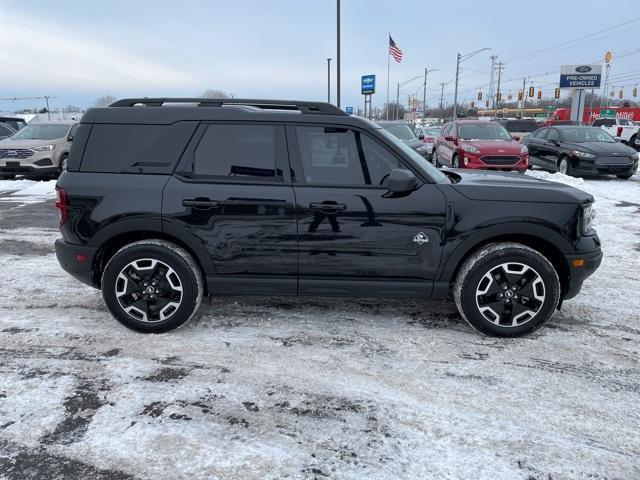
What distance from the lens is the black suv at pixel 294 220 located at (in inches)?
151

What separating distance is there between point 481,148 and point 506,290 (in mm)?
10248

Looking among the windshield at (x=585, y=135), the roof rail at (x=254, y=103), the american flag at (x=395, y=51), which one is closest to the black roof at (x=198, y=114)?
the roof rail at (x=254, y=103)

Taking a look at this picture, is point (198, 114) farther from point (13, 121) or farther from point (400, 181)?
point (13, 121)

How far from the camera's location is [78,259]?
159 inches

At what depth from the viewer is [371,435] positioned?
274 cm

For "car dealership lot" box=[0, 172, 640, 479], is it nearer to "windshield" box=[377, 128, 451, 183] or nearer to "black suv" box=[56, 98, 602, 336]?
"black suv" box=[56, 98, 602, 336]

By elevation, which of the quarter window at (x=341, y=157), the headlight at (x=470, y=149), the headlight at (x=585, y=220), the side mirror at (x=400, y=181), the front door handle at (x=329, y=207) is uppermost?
the quarter window at (x=341, y=157)

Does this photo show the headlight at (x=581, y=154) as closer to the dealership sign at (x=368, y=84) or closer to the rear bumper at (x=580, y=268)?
the rear bumper at (x=580, y=268)

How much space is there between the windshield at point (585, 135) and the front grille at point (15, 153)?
16.0 m

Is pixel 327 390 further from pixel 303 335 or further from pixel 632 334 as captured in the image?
pixel 632 334

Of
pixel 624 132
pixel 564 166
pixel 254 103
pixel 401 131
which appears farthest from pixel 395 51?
pixel 254 103

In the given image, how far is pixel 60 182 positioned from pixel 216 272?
1488mm

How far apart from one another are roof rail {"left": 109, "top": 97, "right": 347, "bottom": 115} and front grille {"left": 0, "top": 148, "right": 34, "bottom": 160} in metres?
11.5

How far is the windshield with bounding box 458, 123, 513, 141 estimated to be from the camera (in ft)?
47.0
